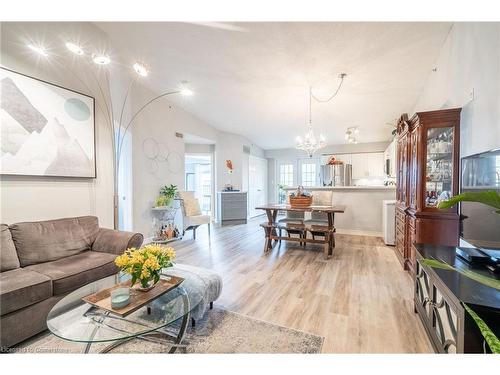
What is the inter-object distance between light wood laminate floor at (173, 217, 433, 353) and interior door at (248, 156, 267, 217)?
3.65 meters

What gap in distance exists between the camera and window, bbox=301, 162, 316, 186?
837 cm

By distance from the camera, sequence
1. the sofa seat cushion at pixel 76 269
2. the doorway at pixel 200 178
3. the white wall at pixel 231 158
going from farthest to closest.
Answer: the doorway at pixel 200 178 → the white wall at pixel 231 158 → the sofa seat cushion at pixel 76 269

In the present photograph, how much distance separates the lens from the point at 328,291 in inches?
95.4

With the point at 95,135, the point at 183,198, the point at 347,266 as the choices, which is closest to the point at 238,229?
the point at 183,198

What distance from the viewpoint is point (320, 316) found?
1968 millimetres

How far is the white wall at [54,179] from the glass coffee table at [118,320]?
1.38 metres

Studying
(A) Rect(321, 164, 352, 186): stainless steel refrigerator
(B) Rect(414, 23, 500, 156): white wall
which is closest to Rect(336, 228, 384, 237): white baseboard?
(A) Rect(321, 164, 352, 186): stainless steel refrigerator

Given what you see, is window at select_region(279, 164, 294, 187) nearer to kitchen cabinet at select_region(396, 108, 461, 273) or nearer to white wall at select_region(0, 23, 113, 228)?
kitchen cabinet at select_region(396, 108, 461, 273)

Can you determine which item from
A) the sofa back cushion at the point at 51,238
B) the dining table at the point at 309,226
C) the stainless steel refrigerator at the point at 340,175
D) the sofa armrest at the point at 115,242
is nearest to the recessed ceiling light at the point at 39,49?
the sofa back cushion at the point at 51,238

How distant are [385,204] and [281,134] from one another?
369 cm

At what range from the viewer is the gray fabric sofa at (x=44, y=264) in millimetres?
1588

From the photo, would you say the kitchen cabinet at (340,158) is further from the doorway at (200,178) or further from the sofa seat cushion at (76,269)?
the sofa seat cushion at (76,269)
